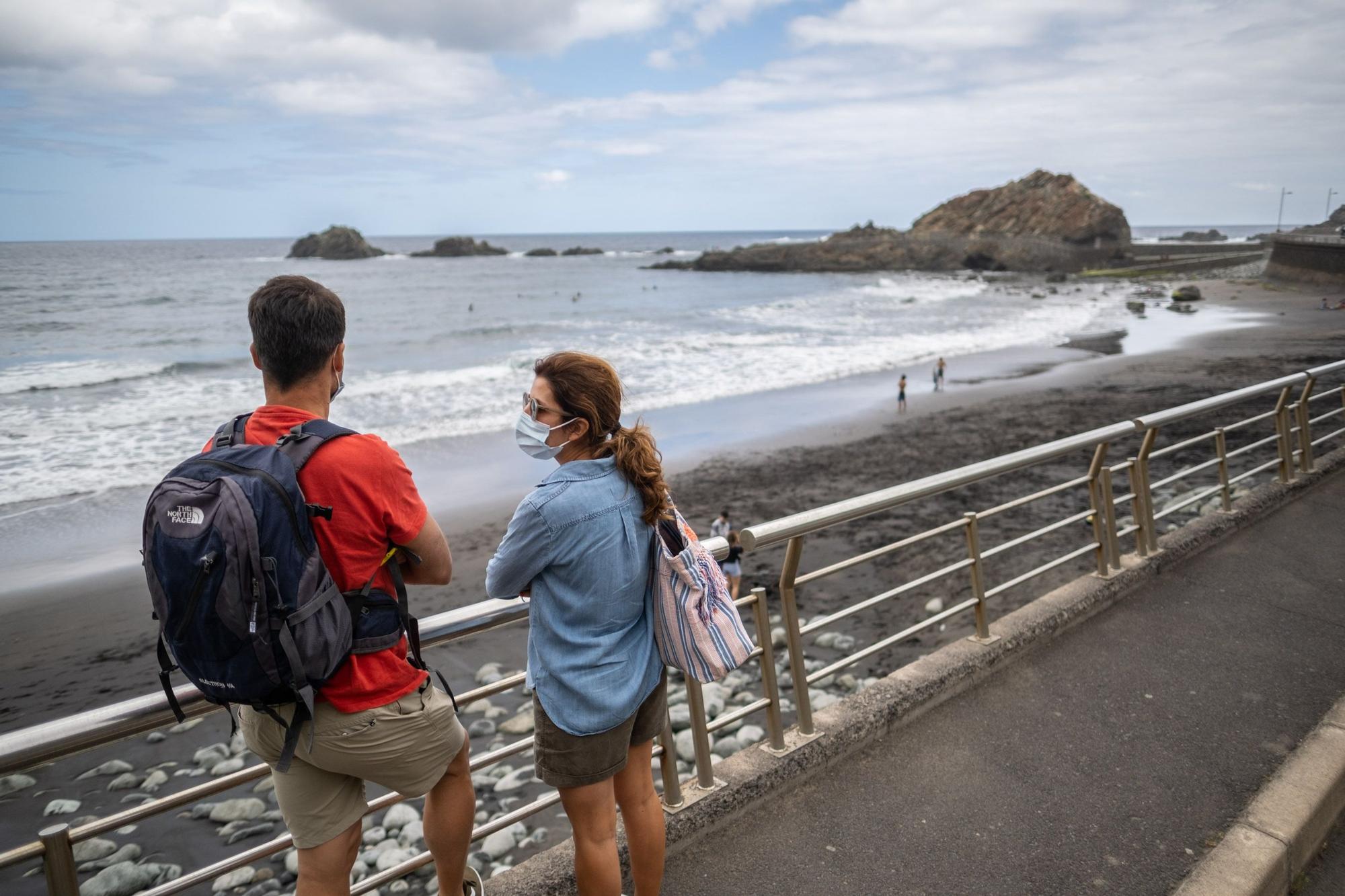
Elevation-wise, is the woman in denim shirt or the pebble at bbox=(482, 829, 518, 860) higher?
the woman in denim shirt

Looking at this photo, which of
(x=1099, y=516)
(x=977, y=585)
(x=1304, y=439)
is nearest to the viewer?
(x=977, y=585)

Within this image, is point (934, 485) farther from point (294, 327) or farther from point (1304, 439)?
point (1304, 439)

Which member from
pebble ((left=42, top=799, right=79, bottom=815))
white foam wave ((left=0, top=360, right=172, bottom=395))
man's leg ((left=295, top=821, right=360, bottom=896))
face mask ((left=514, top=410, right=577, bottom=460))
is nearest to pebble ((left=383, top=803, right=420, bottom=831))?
pebble ((left=42, top=799, right=79, bottom=815))

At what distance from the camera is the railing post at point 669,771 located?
9.15 feet

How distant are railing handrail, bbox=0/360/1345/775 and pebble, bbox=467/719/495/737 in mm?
3768

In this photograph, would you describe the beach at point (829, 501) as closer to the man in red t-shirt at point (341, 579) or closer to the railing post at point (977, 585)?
the railing post at point (977, 585)

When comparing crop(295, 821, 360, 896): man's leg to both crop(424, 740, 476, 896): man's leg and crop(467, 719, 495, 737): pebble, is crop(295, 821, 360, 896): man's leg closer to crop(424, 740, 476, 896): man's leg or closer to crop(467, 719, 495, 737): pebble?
crop(424, 740, 476, 896): man's leg

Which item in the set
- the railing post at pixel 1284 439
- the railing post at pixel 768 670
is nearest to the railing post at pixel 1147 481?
the railing post at pixel 1284 439

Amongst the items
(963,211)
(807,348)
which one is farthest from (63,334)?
(963,211)

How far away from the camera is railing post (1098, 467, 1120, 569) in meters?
4.82

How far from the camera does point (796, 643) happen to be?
331cm

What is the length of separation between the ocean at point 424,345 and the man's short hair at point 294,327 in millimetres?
12369

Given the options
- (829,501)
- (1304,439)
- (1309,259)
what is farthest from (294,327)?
(1309,259)

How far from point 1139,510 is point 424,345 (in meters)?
33.8
